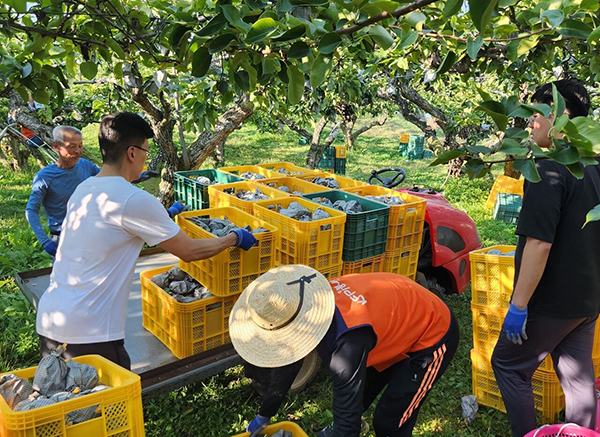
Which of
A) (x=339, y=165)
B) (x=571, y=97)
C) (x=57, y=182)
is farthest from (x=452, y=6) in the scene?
(x=339, y=165)

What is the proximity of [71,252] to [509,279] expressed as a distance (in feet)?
9.28

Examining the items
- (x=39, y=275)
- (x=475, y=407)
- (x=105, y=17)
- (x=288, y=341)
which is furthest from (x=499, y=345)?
(x=39, y=275)

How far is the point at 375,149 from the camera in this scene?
976 inches

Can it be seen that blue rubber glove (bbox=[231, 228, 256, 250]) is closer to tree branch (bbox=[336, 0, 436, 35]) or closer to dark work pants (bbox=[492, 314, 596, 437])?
dark work pants (bbox=[492, 314, 596, 437])

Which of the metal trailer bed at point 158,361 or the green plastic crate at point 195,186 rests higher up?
the green plastic crate at point 195,186

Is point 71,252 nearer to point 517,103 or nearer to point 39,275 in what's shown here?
point 517,103

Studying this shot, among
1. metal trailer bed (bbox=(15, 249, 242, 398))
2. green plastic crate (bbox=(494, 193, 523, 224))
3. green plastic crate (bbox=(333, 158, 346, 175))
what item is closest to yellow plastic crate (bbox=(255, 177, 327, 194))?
metal trailer bed (bbox=(15, 249, 242, 398))

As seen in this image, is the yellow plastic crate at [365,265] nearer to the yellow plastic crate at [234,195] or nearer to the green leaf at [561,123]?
the yellow plastic crate at [234,195]

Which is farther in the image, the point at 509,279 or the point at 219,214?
the point at 219,214

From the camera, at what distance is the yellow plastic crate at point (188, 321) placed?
3.46 metres

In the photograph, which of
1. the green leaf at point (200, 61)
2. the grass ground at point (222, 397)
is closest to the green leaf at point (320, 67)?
the green leaf at point (200, 61)

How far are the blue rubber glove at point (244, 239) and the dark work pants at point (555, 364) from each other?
1.72 m

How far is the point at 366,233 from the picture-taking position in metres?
4.19

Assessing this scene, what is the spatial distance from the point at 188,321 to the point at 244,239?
755mm
